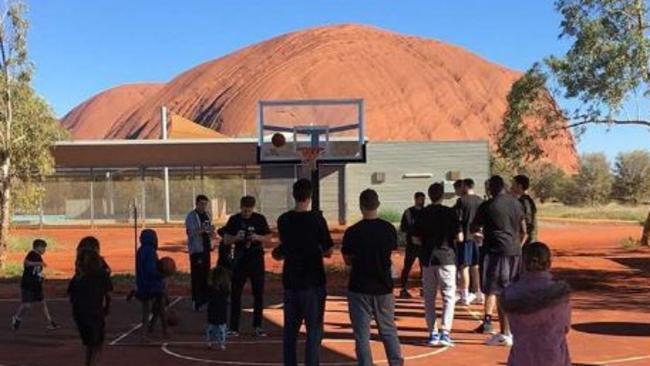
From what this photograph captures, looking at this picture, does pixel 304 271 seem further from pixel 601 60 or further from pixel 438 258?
pixel 601 60

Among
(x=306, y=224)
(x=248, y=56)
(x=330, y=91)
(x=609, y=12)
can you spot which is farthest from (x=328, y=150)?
(x=248, y=56)

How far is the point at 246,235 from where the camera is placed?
10.4m

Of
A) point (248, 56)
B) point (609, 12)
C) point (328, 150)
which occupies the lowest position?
point (328, 150)

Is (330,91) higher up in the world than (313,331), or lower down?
higher up

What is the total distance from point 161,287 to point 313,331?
354 cm

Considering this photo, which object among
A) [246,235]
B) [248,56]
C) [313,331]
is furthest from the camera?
[248,56]

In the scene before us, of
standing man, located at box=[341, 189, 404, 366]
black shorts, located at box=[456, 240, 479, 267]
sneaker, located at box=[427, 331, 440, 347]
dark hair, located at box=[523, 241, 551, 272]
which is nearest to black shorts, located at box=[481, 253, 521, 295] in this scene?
sneaker, located at box=[427, 331, 440, 347]

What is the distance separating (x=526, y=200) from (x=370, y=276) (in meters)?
4.66

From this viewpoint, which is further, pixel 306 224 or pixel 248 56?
pixel 248 56

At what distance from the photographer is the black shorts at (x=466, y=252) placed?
13.0m

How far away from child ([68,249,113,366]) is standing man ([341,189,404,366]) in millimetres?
2205

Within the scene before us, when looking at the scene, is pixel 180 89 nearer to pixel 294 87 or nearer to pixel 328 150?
pixel 294 87

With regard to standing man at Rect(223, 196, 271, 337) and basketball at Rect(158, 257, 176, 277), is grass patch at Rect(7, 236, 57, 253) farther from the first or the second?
standing man at Rect(223, 196, 271, 337)

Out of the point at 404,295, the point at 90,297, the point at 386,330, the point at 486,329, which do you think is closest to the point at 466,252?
the point at 404,295
